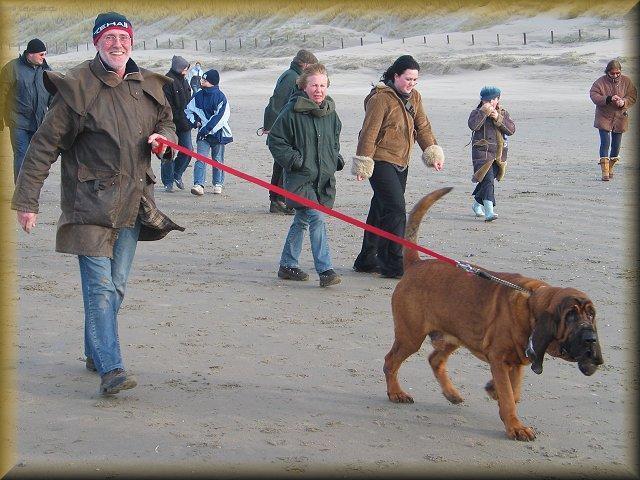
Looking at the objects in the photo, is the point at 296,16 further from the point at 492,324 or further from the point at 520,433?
the point at 520,433

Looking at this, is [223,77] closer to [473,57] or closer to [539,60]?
[473,57]

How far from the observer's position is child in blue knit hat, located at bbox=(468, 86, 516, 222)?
11.8 m

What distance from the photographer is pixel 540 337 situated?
4.86m

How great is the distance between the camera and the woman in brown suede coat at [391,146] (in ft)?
29.3

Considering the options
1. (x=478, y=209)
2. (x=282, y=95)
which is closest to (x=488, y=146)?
(x=478, y=209)

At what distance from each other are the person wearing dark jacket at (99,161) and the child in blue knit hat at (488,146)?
6.60 m

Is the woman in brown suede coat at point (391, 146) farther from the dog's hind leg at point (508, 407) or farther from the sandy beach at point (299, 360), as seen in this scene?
the dog's hind leg at point (508, 407)

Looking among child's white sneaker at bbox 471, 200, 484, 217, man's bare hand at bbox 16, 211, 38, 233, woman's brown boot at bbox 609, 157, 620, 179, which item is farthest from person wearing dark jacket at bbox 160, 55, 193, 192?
man's bare hand at bbox 16, 211, 38, 233

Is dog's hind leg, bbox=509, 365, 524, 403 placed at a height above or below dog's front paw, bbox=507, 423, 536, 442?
above

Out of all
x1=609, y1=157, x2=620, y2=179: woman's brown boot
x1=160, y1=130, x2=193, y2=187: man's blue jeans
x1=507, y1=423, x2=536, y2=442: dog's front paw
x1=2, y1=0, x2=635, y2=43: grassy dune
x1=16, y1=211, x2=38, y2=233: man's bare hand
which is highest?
x1=2, y1=0, x2=635, y2=43: grassy dune

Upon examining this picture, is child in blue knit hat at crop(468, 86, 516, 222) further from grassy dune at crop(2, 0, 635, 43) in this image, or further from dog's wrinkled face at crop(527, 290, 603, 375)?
grassy dune at crop(2, 0, 635, 43)

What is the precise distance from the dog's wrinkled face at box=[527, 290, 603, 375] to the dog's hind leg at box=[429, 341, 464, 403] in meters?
0.95

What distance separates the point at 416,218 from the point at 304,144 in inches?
119

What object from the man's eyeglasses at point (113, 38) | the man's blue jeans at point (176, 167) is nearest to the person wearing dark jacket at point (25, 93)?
the man's blue jeans at point (176, 167)
